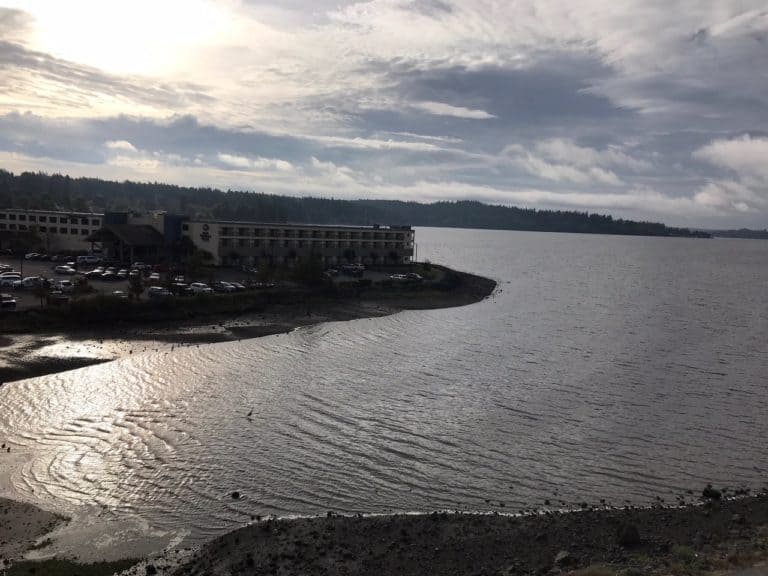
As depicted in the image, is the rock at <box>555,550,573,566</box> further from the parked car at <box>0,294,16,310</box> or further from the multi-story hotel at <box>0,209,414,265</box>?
the multi-story hotel at <box>0,209,414,265</box>

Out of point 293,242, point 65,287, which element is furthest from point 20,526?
point 293,242

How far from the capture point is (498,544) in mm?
17625

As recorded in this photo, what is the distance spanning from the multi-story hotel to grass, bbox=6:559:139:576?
192ft

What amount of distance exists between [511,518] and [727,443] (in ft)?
Answer: 44.2

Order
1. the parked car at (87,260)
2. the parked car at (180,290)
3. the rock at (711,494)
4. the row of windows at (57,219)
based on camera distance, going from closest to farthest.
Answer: the rock at (711,494)
the parked car at (180,290)
the parked car at (87,260)
the row of windows at (57,219)

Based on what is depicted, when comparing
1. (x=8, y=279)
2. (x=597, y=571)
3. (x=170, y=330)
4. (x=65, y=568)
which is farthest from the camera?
(x=8, y=279)

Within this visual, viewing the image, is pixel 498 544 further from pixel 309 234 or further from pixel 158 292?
pixel 309 234

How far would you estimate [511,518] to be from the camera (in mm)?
19375

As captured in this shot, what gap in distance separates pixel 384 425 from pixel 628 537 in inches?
509

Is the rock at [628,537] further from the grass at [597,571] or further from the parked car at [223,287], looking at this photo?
the parked car at [223,287]

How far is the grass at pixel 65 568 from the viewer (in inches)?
613

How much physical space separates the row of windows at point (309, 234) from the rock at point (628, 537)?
72.8m

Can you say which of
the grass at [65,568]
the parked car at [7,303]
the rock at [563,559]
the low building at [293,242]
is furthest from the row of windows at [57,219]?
the rock at [563,559]

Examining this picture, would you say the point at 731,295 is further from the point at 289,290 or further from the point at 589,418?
the point at 589,418
